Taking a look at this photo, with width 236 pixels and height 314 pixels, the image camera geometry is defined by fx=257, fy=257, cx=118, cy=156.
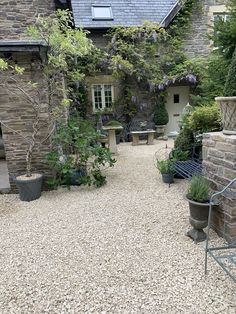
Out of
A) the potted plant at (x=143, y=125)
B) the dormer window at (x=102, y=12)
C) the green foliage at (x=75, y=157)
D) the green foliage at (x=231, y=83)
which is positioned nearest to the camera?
the green foliage at (x=231, y=83)

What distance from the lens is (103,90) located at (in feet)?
33.3

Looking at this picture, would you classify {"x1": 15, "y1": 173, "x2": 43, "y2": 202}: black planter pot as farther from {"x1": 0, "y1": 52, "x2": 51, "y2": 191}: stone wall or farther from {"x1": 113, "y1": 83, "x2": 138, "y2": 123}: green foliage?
{"x1": 113, "y1": 83, "x2": 138, "y2": 123}: green foliage

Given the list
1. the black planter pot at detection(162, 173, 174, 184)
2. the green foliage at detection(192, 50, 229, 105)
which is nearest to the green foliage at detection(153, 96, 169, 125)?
the green foliage at detection(192, 50, 229, 105)

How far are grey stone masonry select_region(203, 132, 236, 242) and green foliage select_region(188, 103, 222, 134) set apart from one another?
6.09 ft

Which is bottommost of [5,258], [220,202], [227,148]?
[5,258]

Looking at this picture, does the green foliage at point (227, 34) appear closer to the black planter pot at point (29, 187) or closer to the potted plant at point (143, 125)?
the black planter pot at point (29, 187)

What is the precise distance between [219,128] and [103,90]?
20.8 ft

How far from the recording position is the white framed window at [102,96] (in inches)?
398

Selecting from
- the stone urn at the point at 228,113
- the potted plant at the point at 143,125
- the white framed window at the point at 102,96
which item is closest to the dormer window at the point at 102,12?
the white framed window at the point at 102,96

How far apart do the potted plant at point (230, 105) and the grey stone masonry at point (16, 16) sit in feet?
12.6

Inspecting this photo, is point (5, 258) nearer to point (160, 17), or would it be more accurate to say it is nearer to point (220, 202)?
point (220, 202)

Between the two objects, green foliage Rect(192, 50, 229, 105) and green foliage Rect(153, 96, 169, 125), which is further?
green foliage Rect(153, 96, 169, 125)

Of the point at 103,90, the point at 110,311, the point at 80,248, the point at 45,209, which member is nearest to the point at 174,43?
the point at 103,90

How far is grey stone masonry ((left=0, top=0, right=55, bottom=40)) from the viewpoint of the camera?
466 centimetres
